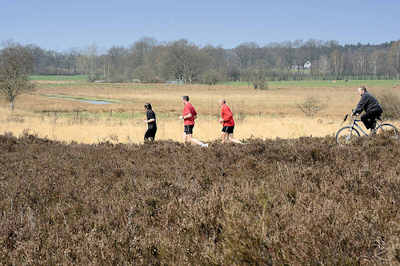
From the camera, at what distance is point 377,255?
2604 millimetres

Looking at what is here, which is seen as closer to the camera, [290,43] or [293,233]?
[293,233]

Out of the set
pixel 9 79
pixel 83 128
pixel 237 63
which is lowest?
pixel 83 128

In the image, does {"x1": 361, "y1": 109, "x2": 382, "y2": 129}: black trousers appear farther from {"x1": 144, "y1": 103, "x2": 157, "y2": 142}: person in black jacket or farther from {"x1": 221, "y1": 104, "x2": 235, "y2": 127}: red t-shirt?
{"x1": 144, "y1": 103, "x2": 157, "y2": 142}: person in black jacket

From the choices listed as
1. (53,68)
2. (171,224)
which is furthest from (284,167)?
(53,68)

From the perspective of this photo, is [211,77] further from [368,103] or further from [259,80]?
[368,103]

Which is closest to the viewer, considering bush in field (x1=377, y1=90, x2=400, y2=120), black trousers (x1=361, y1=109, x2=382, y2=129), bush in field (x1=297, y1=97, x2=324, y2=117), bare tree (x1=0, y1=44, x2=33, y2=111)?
black trousers (x1=361, y1=109, x2=382, y2=129)

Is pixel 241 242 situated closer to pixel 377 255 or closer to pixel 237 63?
pixel 377 255

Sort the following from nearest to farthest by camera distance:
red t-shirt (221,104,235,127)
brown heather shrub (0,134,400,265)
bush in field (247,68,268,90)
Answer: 1. brown heather shrub (0,134,400,265)
2. red t-shirt (221,104,235,127)
3. bush in field (247,68,268,90)

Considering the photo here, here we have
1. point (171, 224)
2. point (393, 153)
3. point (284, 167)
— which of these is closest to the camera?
point (171, 224)

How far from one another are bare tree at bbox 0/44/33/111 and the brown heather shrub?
115 ft

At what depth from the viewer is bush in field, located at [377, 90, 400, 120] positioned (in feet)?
87.0

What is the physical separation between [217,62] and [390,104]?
114 meters

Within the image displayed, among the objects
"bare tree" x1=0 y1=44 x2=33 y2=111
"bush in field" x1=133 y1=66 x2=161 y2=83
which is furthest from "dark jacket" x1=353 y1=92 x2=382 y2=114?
"bush in field" x1=133 y1=66 x2=161 y2=83

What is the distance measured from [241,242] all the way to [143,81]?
129 m
